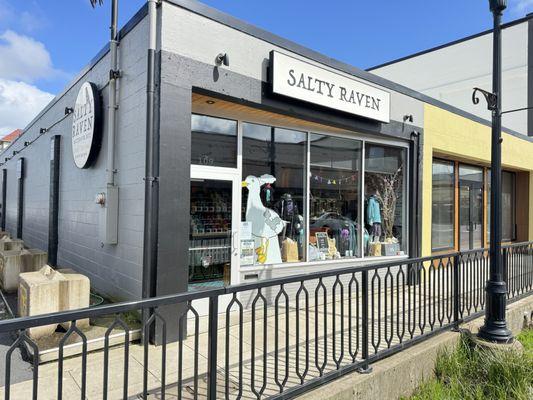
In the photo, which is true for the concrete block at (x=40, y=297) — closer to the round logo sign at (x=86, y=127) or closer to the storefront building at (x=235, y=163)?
the storefront building at (x=235, y=163)

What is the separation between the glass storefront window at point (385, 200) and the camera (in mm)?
7500

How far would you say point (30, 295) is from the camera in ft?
13.3

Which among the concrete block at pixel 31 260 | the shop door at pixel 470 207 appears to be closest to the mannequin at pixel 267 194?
the concrete block at pixel 31 260

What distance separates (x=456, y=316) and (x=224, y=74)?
415 centimetres

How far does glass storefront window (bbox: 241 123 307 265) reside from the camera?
5891 mm

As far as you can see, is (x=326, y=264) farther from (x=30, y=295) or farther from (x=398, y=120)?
(x=30, y=295)

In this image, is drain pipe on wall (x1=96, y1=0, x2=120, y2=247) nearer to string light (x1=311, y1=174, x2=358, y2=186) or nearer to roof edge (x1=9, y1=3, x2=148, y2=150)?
roof edge (x1=9, y1=3, x2=148, y2=150)

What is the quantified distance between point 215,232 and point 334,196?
257 cm

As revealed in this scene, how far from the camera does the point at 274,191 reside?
6223 mm

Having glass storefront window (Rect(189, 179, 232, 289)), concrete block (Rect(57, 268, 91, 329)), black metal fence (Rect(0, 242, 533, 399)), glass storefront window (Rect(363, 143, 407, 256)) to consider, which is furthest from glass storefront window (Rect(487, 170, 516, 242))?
concrete block (Rect(57, 268, 91, 329))

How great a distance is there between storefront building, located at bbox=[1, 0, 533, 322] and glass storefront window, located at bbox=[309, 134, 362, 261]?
3 centimetres

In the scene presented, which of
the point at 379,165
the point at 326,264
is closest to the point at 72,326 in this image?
the point at 326,264

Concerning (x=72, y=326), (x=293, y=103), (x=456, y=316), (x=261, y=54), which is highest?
(x=261, y=54)

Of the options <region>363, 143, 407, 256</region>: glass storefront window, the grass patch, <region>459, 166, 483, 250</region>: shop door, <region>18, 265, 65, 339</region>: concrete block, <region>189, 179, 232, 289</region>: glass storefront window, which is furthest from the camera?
<region>459, 166, 483, 250</region>: shop door
